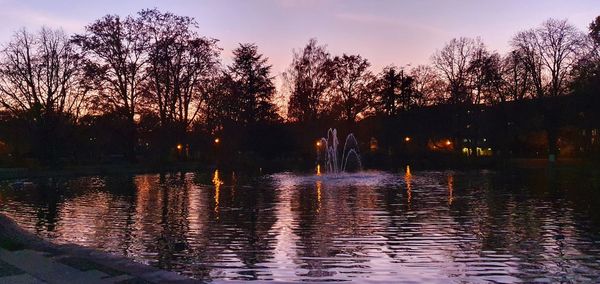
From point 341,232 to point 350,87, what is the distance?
2367 inches

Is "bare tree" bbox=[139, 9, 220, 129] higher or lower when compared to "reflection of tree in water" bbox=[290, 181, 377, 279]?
higher

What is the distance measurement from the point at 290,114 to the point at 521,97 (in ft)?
87.0

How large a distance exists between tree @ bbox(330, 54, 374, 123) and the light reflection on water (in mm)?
47073

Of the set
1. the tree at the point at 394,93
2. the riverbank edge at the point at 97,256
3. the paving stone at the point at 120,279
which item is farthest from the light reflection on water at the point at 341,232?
the tree at the point at 394,93

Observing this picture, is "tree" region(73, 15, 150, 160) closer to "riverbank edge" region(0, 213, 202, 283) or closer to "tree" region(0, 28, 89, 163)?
"tree" region(0, 28, 89, 163)

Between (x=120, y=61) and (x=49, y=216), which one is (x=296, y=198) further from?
(x=120, y=61)

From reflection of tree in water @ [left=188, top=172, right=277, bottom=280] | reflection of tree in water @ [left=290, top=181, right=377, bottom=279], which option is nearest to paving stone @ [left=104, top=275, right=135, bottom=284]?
reflection of tree in water @ [left=188, top=172, right=277, bottom=280]

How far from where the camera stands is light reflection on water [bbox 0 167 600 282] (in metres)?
10.4

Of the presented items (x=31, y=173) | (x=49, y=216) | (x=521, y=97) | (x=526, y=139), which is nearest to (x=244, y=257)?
(x=49, y=216)

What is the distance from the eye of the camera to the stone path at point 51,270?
27.1 ft

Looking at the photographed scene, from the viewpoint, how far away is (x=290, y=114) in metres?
74.4

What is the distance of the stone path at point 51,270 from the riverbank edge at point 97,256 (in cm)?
23

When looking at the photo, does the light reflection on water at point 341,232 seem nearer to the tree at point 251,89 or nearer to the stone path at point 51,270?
the stone path at point 51,270

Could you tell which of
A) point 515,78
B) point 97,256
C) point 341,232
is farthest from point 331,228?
point 515,78
